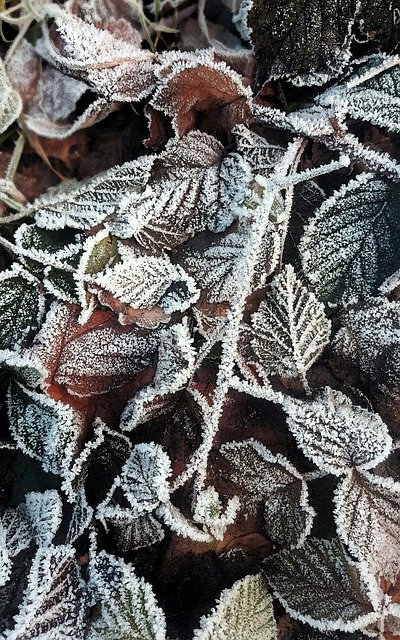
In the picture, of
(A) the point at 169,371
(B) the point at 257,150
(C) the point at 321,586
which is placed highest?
(B) the point at 257,150

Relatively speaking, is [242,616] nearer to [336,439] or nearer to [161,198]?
[336,439]

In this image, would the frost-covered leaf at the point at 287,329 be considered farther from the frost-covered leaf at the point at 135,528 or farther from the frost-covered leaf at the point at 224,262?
the frost-covered leaf at the point at 135,528

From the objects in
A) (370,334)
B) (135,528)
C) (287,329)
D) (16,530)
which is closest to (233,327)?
(287,329)

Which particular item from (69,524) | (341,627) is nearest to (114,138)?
(69,524)

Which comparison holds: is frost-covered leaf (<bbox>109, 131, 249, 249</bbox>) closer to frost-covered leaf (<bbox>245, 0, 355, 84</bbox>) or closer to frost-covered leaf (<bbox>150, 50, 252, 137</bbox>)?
frost-covered leaf (<bbox>150, 50, 252, 137</bbox>)

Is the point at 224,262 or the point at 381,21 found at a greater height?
the point at 381,21

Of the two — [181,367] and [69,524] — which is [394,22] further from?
[69,524]
